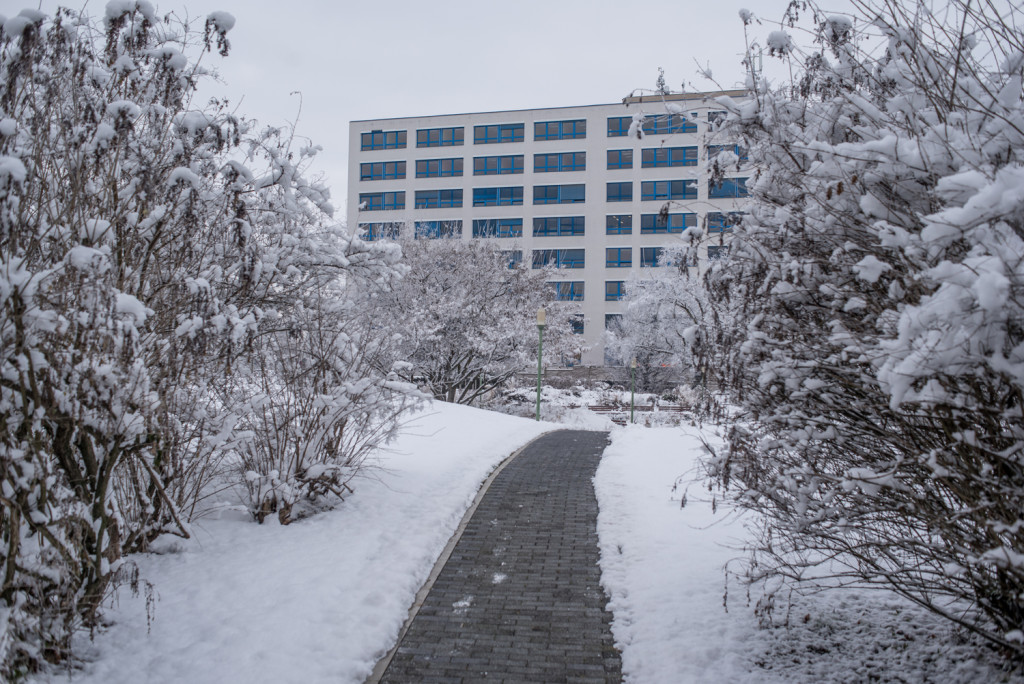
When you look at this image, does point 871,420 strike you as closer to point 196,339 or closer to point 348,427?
point 196,339

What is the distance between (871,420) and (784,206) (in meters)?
1.51

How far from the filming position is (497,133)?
173ft

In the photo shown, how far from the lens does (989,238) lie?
269cm

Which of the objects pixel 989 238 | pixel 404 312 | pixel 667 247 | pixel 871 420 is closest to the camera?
pixel 989 238

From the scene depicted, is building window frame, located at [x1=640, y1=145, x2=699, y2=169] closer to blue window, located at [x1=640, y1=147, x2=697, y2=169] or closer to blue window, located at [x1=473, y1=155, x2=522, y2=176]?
blue window, located at [x1=640, y1=147, x2=697, y2=169]

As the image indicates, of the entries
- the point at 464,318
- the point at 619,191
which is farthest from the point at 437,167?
the point at 464,318

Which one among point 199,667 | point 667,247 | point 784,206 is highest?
point 667,247

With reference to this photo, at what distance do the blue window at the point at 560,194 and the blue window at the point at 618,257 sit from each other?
466 centimetres

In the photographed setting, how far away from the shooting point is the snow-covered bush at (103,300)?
447 centimetres

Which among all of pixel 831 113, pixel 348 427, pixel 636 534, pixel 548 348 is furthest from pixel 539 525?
pixel 548 348

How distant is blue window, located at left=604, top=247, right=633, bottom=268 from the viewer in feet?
166

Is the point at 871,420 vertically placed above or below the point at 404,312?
below

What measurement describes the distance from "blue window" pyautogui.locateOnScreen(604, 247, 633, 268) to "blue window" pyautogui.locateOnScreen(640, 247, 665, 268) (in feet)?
2.73

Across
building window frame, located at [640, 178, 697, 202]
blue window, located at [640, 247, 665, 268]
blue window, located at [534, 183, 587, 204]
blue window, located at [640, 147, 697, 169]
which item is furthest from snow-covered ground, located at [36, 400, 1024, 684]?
blue window, located at [534, 183, 587, 204]
